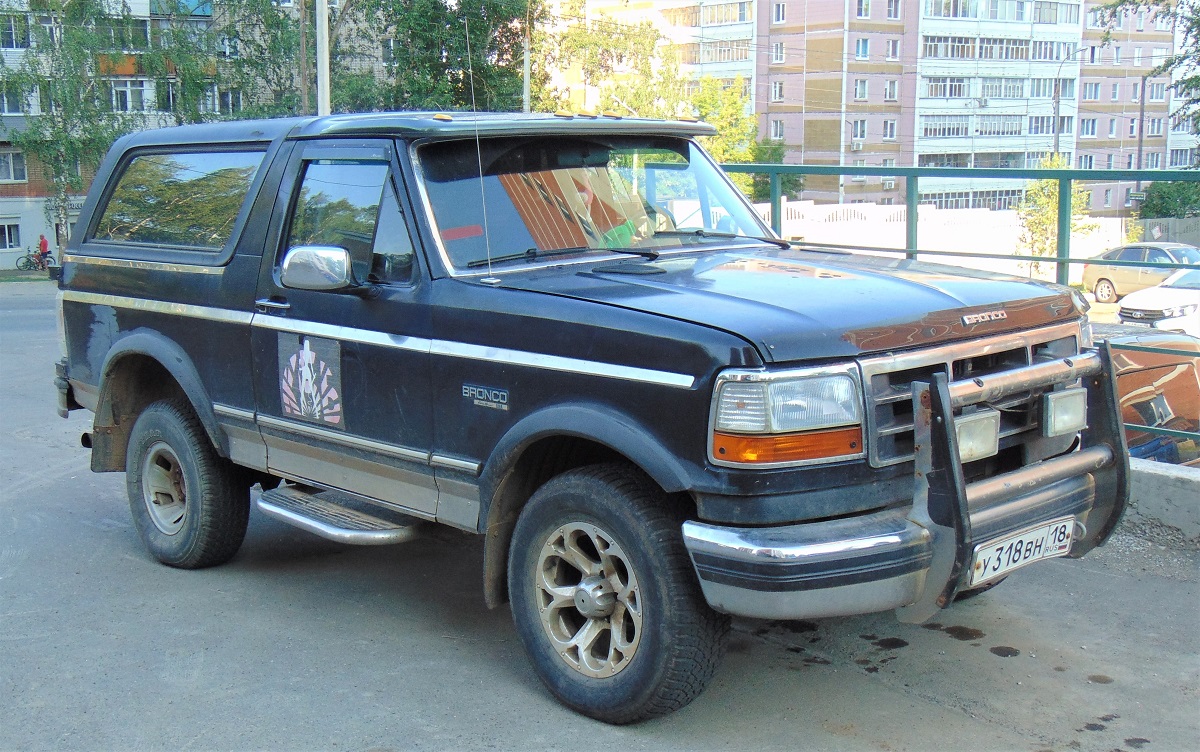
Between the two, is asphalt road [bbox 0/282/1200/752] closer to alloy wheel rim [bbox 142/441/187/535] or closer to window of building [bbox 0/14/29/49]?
alloy wheel rim [bbox 142/441/187/535]

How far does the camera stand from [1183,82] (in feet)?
106

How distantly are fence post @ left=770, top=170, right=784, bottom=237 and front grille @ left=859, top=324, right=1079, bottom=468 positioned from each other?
4.71 metres

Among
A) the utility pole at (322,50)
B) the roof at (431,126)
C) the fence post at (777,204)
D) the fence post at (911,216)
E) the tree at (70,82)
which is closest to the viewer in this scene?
the roof at (431,126)

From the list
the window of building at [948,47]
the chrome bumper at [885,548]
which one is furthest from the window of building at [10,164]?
the chrome bumper at [885,548]

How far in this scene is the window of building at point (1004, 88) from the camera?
8306 cm

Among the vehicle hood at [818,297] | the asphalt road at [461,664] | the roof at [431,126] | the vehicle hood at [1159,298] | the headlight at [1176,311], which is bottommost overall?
the asphalt road at [461,664]

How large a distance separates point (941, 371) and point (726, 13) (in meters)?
86.6

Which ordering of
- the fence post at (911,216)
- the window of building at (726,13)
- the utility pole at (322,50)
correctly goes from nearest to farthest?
1. the fence post at (911,216)
2. the utility pole at (322,50)
3. the window of building at (726,13)

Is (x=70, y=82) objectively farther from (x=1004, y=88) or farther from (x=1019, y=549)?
(x=1004, y=88)

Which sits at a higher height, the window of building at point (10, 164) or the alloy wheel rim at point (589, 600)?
the window of building at point (10, 164)

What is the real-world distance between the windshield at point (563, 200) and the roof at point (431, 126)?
67mm

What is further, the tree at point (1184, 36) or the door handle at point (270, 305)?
the tree at point (1184, 36)

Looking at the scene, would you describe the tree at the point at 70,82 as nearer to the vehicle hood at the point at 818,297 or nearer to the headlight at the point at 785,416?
the vehicle hood at the point at 818,297

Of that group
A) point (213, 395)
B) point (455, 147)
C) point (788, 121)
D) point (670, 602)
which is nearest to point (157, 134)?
point (213, 395)
